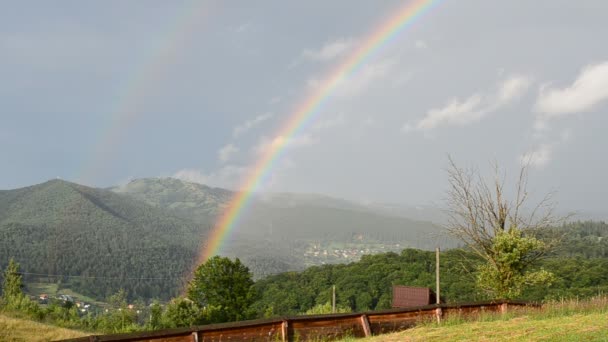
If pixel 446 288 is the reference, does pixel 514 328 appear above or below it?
above

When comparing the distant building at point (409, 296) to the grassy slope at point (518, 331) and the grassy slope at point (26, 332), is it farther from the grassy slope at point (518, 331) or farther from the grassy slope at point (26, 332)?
the grassy slope at point (518, 331)

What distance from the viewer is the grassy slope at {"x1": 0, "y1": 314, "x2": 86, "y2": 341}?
2223 cm

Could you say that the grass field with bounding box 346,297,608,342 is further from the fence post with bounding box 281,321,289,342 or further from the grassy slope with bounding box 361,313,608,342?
the fence post with bounding box 281,321,289,342

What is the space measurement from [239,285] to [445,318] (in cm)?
6140

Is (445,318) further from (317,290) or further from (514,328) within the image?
(317,290)

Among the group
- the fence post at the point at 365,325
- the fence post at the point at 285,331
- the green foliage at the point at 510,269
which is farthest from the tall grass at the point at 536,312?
the green foliage at the point at 510,269

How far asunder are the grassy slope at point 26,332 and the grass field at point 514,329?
15.2 metres

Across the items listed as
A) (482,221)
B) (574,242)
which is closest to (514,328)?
(482,221)

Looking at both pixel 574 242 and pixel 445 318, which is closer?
pixel 445 318

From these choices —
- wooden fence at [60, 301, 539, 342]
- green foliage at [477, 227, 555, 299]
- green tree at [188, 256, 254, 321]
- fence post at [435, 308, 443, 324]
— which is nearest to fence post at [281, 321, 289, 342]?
wooden fence at [60, 301, 539, 342]

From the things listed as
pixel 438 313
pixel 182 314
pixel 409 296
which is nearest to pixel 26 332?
pixel 438 313

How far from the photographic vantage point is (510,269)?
99.3 ft

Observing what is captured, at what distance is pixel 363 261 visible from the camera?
142 metres

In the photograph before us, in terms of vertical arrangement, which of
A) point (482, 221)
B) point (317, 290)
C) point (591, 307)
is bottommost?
point (317, 290)
